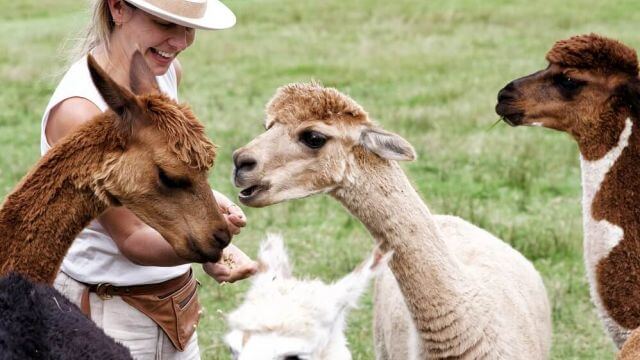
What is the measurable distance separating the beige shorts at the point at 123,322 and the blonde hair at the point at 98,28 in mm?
883

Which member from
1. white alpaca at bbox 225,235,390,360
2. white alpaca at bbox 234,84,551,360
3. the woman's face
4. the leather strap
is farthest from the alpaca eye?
white alpaca at bbox 225,235,390,360

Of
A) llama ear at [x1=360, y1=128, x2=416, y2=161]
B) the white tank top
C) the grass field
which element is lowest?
the grass field

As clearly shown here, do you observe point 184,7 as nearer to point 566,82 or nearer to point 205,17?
point 205,17

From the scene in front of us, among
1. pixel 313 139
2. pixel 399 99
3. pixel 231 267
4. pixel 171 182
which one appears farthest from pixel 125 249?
pixel 399 99

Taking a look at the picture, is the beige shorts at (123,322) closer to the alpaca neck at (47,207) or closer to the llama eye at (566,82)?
the alpaca neck at (47,207)

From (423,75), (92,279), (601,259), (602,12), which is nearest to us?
(92,279)

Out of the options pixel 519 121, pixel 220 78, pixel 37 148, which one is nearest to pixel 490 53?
pixel 220 78

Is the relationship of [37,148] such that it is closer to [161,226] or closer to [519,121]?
[519,121]

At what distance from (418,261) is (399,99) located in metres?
9.59

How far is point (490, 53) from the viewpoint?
674 inches

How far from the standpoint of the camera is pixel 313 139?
169 inches

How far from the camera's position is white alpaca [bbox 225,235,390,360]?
3178mm

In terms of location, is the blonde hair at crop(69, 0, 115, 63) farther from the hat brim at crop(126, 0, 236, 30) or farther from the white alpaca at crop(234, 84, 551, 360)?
the white alpaca at crop(234, 84, 551, 360)

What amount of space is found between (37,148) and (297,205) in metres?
3.59
